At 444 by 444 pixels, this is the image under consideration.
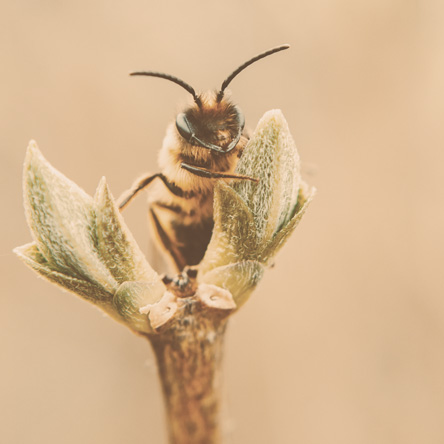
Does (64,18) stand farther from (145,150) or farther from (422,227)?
(422,227)

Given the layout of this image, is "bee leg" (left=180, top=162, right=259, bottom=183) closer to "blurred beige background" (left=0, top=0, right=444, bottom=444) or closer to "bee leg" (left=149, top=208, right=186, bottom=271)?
"bee leg" (left=149, top=208, right=186, bottom=271)

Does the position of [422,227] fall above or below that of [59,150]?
below

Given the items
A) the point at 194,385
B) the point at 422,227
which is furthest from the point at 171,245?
the point at 422,227

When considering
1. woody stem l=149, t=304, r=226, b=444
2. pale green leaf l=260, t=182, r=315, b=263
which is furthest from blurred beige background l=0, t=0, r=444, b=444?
pale green leaf l=260, t=182, r=315, b=263

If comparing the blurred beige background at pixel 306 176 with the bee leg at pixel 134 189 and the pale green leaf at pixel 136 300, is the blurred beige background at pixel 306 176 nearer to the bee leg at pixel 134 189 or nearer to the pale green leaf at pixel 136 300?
the bee leg at pixel 134 189

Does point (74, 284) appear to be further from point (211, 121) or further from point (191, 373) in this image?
point (211, 121)

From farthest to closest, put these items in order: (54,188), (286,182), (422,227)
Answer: (422,227) → (286,182) → (54,188)
